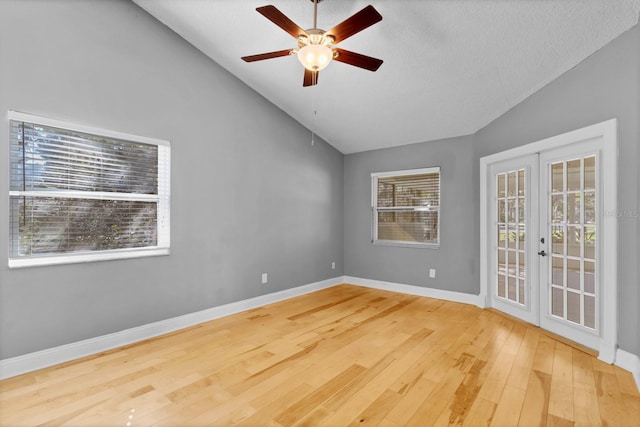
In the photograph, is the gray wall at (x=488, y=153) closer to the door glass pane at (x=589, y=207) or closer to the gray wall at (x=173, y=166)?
the door glass pane at (x=589, y=207)

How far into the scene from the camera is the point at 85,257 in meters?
2.78

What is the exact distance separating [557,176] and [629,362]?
179 centimetres

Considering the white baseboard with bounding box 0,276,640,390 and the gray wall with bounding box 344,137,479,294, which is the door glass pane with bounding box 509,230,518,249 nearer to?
the gray wall with bounding box 344,137,479,294

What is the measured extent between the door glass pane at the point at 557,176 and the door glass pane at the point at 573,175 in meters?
0.08

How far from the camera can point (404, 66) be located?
328cm

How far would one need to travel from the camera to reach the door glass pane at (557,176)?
3277 mm

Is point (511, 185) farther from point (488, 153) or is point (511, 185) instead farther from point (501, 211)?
point (488, 153)

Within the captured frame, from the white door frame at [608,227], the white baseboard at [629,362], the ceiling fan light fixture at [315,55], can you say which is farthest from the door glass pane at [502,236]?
the ceiling fan light fixture at [315,55]

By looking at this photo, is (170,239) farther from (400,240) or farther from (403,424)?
(400,240)

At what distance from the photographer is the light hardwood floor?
195 centimetres

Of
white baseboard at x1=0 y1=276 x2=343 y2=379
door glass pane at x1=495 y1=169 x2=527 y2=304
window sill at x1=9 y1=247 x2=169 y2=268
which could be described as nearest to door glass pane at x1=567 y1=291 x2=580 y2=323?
door glass pane at x1=495 y1=169 x2=527 y2=304

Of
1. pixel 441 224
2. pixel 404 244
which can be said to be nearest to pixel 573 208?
pixel 441 224

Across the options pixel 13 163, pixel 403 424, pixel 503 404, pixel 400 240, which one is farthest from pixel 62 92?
pixel 400 240

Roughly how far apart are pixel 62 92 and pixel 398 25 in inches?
116
